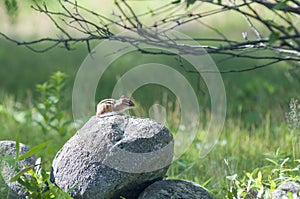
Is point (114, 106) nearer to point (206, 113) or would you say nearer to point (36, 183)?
point (36, 183)

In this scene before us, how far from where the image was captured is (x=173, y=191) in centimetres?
350

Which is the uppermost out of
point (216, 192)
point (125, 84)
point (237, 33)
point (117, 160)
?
point (237, 33)

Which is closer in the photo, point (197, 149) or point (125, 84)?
point (197, 149)

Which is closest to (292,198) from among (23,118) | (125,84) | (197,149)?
(197,149)

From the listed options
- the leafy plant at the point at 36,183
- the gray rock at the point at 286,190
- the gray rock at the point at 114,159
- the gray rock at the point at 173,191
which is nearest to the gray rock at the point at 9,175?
the leafy plant at the point at 36,183

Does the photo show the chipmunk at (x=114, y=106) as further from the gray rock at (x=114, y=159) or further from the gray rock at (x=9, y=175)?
the gray rock at (x=9, y=175)

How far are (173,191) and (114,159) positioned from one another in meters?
0.36

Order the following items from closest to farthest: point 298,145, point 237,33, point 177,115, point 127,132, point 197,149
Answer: point 127,132, point 298,145, point 197,149, point 177,115, point 237,33

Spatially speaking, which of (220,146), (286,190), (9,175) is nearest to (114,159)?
(9,175)

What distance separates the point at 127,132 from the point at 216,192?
1091mm

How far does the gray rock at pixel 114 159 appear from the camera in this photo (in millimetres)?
3459

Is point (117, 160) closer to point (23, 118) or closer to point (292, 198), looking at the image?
point (292, 198)

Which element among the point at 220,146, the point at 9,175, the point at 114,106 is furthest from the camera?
→ the point at 220,146

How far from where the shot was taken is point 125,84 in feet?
25.1
